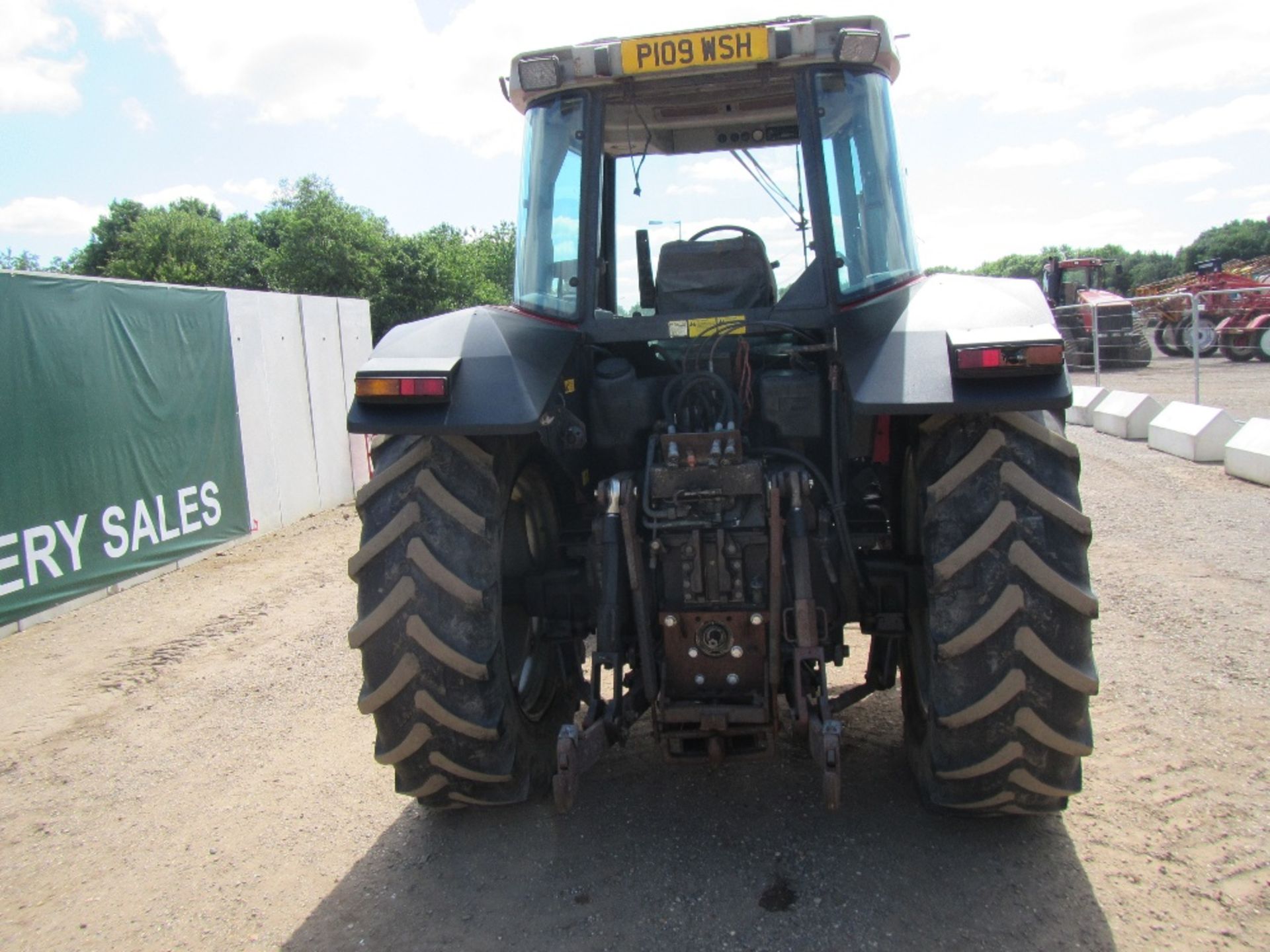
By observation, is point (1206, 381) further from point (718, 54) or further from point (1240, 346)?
point (718, 54)

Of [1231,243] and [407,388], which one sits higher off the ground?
[1231,243]

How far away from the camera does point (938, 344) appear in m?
2.87

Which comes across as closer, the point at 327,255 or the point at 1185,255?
the point at 327,255

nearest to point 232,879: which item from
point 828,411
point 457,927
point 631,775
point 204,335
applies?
point 457,927

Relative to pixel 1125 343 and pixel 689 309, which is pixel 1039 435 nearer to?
pixel 689 309

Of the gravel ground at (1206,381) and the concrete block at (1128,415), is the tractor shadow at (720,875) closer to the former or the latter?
the concrete block at (1128,415)

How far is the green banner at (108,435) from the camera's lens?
22.7ft

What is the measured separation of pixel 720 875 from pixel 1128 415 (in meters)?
10.3

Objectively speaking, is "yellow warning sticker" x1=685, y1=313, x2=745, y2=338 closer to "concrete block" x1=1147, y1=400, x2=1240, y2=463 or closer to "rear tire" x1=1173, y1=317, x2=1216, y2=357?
"concrete block" x1=1147, y1=400, x2=1240, y2=463

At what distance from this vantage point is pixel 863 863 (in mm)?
3025

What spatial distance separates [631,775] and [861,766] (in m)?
0.87

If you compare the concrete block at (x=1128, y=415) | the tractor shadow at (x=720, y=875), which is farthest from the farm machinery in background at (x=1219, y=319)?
the tractor shadow at (x=720, y=875)

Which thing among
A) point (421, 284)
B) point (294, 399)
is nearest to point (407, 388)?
point (294, 399)

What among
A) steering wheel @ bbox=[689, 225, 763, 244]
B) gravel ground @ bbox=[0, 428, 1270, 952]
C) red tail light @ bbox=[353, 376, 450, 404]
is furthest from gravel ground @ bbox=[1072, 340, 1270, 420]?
red tail light @ bbox=[353, 376, 450, 404]
